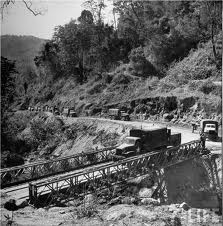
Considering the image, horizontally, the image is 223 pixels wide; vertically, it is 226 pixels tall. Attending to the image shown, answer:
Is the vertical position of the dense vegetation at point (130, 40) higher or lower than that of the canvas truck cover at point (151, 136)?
higher

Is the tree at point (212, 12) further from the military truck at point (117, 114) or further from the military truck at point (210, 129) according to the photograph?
the military truck at point (210, 129)

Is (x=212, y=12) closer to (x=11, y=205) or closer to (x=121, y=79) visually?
(x=121, y=79)

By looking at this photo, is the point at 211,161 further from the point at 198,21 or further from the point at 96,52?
Result: the point at 96,52

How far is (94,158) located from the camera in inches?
918

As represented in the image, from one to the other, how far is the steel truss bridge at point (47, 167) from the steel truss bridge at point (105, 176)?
128 cm

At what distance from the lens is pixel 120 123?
121ft

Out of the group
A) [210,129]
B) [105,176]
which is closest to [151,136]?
[105,176]

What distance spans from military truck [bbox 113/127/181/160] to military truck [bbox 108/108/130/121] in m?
17.4

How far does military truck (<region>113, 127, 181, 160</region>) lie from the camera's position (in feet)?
68.0

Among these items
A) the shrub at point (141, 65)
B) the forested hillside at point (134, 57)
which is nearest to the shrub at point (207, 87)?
the forested hillside at point (134, 57)

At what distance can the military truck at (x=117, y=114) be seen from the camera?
132 ft

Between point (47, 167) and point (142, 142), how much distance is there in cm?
636

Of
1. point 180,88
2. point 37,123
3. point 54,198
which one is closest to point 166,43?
point 180,88

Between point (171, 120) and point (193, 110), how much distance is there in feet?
10.1
